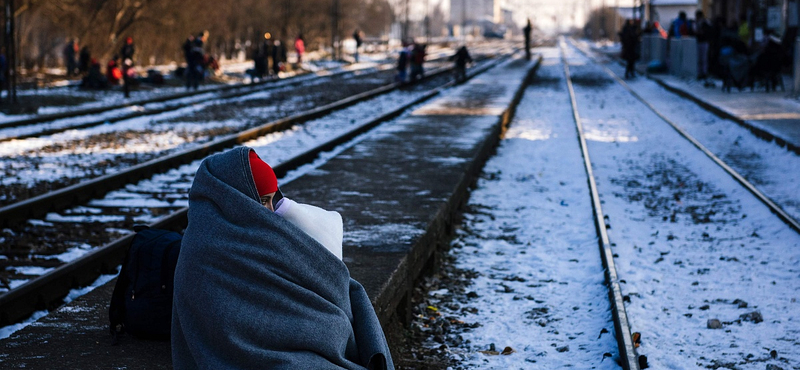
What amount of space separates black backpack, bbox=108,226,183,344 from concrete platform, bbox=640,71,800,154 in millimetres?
11246

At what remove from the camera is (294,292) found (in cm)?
304

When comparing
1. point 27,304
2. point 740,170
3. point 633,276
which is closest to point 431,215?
point 633,276

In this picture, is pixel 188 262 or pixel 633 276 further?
pixel 633 276

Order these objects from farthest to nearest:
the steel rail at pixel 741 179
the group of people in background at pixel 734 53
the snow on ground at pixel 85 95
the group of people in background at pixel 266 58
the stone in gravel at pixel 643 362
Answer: the group of people in background at pixel 266 58 → the group of people in background at pixel 734 53 → the snow on ground at pixel 85 95 → the steel rail at pixel 741 179 → the stone in gravel at pixel 643 362

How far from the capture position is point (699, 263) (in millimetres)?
7637

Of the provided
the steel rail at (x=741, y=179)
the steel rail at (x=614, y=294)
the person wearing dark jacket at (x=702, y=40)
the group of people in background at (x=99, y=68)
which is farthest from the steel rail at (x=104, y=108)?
the person wearing dark jacket at (x=702, y=40)

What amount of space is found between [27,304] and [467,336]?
2858 millimetres

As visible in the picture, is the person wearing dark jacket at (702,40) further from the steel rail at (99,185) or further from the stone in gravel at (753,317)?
the stone in gravel at (753,317)

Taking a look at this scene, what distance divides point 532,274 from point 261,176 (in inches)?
184

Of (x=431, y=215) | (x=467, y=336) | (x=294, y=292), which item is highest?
(x=294, y=292)

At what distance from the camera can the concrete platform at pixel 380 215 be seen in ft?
14.1

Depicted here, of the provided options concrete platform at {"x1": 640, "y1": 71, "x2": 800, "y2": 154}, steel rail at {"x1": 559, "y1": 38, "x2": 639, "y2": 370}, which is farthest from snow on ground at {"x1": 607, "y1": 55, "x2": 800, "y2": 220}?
steel rail at {"x1": 559, "y1": 38, "x2": 639, "y2": 370}

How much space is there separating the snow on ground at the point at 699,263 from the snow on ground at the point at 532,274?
0.91 ft

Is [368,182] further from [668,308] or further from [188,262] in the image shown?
[188,262]
